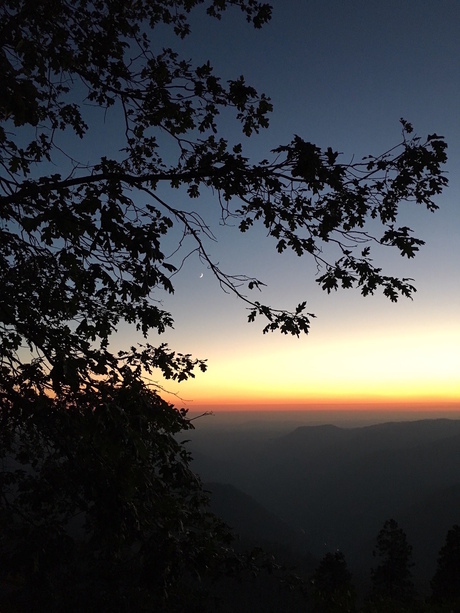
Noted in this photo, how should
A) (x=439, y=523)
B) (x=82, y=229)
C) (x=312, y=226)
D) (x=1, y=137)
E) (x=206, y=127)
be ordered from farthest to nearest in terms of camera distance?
(x=439, y=523)
(x=206, y=127)
(x=312, y=226)
(x=1, y=137)
(x=82, y=229)

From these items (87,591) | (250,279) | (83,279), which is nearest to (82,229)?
(83,279)

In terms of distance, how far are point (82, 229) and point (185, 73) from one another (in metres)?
3.25

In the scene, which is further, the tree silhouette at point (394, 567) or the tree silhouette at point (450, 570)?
the tree silhouette at point (394, 567)

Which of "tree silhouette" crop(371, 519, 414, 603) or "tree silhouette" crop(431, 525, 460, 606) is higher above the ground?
"tree silhouette" crop(431, 525, 460, 606)

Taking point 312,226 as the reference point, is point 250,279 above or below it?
below

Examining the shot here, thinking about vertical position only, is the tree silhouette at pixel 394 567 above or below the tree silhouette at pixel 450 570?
below

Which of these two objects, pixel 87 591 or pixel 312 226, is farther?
pixel 87 591

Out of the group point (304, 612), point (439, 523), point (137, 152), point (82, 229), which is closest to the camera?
point (82, 229)

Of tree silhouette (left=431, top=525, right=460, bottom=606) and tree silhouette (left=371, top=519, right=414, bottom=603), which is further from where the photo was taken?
tree silhouette (left=371, top=519, right=414, bottom=603)

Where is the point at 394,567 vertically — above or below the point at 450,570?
below

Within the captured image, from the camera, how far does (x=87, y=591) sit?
70.8 ft

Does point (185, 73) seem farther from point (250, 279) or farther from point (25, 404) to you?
point (25, 404)

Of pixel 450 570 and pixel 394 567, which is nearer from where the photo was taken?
pixel 450 570

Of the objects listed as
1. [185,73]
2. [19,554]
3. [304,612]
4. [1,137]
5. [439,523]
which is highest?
[185,73]
